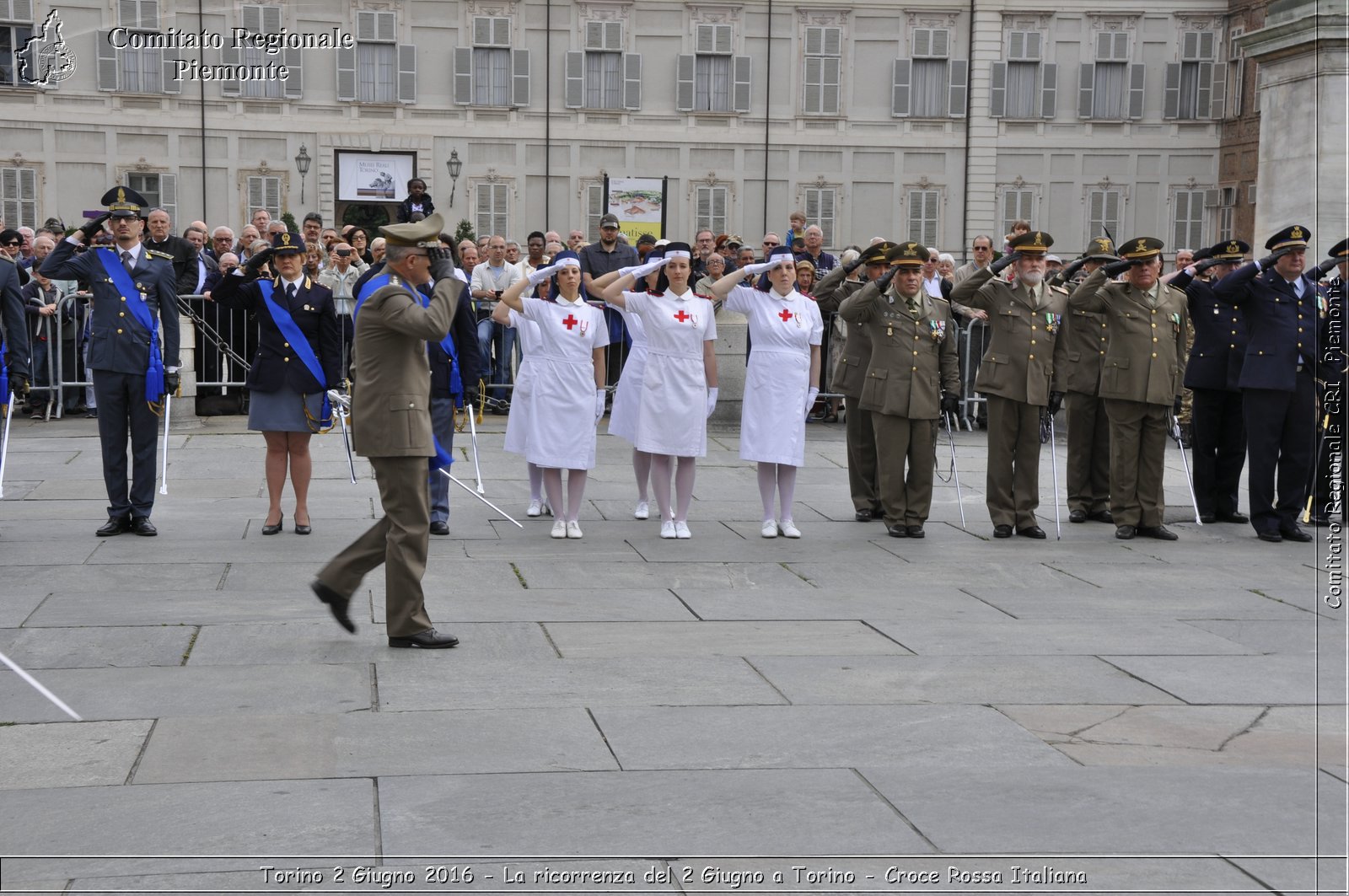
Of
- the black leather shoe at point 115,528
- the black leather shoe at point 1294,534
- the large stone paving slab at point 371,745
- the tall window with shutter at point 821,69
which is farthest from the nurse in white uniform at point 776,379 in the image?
the tall window with shutter at point 821,69

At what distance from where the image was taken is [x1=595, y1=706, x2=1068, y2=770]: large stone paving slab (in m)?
5.50

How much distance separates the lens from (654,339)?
1070 cm

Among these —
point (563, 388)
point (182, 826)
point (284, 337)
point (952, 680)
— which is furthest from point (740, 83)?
point (182, 826)

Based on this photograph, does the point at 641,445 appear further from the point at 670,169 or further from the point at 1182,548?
the point at 670,169

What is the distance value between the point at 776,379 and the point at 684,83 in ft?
101

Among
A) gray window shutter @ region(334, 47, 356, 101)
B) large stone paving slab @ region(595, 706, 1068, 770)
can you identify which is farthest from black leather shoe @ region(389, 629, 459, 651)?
gray window shutter @ region(334, 47, 356, 101)

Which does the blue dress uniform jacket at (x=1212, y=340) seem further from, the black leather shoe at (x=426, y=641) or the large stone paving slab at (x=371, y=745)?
the large stone paving slab at (x=371, y=745)

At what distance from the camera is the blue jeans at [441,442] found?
34.7ft

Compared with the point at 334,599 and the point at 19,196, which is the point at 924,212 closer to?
the point at 19,196

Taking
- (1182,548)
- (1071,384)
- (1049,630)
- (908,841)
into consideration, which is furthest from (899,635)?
(1071,384)

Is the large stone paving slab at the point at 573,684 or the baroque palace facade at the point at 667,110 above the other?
the baroque palace facade at the point at 667,110

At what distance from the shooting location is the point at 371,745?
5566 millimetres

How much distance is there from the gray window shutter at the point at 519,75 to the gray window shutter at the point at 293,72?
17.0 ft

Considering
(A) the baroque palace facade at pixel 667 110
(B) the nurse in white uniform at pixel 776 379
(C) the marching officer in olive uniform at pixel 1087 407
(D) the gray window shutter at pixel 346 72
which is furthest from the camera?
(D) the gray window shutter at pixel 346 72
